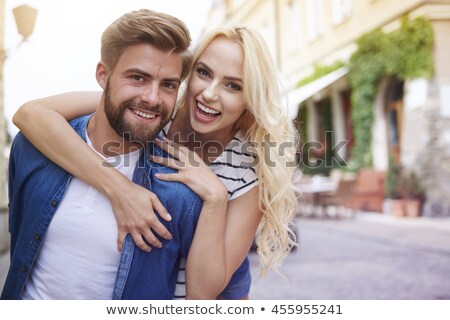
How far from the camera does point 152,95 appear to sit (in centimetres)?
107

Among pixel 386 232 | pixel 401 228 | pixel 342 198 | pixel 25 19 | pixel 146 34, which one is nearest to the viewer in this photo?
pixel 146 34

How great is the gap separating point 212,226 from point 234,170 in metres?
0.17

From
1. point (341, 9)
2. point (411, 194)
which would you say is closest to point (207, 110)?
point (341, 9)

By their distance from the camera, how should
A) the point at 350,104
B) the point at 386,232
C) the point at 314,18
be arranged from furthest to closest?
the point at 350,104, the point at 386,232, the point at 314,18

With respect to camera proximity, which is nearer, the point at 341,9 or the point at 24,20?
the point at 24,20

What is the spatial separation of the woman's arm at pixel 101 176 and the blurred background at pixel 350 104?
331mm

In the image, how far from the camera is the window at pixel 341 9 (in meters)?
2.38

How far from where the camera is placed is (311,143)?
99.6 inches

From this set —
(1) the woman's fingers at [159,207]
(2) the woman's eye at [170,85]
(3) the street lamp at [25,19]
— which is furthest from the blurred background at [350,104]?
(1) the woman's fingers at [159,207]

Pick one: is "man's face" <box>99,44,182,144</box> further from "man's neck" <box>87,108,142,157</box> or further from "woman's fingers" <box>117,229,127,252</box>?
"woman's fingers" <box>117,229,127,252</box>

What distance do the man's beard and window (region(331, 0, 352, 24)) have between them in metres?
1.53

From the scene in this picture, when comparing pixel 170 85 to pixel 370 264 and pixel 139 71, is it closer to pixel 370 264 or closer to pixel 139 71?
pixel 139 71

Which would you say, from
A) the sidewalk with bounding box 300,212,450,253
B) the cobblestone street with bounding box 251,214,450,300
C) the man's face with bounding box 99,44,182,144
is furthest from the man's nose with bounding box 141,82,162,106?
the sidewalk with bounding box 300,212,450,253

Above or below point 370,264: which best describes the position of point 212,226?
above
